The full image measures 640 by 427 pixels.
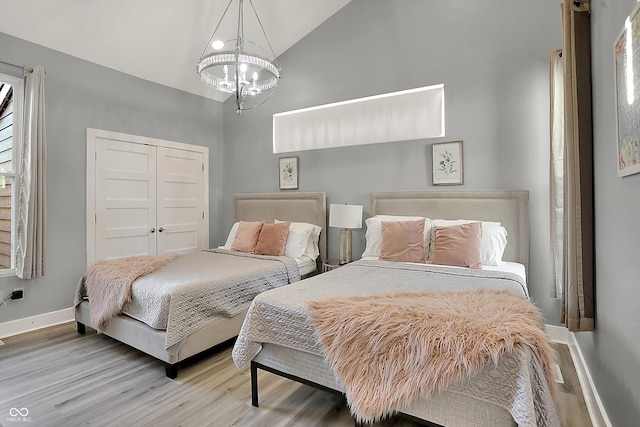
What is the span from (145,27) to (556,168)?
4103mm

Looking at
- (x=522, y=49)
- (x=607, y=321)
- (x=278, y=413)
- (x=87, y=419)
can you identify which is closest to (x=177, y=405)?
(x=87, y=419)

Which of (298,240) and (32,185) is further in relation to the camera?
(298,240)

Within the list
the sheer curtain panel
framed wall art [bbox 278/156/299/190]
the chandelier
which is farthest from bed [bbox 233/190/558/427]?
framed wall art [bbox 278/156/299/190]

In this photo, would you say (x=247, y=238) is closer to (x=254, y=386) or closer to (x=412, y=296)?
(x=254, y=386)

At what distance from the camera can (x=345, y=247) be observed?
12.1ft

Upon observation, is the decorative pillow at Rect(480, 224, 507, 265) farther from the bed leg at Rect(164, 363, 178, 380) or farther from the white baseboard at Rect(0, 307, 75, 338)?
the white baseboard at Rect(0, 307, 75, 338)

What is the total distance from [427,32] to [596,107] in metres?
2.18

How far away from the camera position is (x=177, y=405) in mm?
2043

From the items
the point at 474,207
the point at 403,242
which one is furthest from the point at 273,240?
the point at 474,207

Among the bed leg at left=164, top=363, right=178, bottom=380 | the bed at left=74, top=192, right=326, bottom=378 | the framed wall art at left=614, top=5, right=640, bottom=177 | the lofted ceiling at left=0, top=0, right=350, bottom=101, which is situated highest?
the lofted ceiling at left=0, top=0, right=350, bottom=101

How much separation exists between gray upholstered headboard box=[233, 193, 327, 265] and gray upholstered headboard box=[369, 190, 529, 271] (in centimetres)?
70

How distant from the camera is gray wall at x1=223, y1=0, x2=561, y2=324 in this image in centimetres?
299

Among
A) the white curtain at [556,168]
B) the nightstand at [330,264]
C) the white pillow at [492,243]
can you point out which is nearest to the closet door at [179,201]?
the nightstand at [330,264]

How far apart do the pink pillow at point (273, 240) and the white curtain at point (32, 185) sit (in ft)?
6.86
